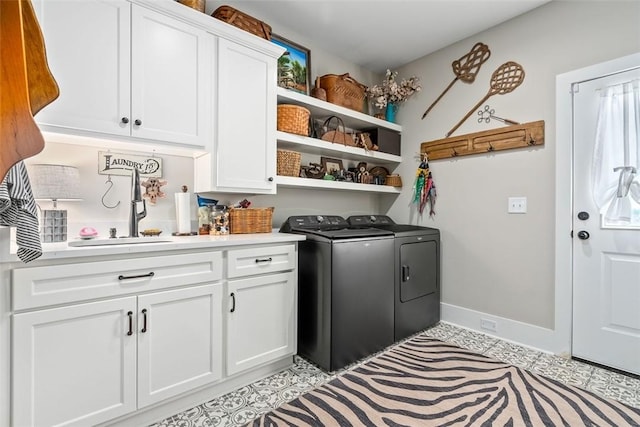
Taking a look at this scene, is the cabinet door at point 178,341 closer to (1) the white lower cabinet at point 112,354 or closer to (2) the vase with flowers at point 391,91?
(1) the white lower cabinet at point 112,354

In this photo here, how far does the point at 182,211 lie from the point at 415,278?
1966 mm

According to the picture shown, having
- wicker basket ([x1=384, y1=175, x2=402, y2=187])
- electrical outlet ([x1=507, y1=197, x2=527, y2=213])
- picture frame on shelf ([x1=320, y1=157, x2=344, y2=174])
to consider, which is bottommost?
electrical outlet ([x1=507, y1=197, x2=527, y2=213])

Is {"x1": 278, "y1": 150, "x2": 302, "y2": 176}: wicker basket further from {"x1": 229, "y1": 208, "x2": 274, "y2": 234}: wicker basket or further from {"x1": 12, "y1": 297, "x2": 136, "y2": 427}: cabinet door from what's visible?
{"x1": 12, "y1": 297, "x2": 136, "y2": 427}: cabinet door

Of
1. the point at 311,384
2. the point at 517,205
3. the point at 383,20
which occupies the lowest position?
the point at 311,384

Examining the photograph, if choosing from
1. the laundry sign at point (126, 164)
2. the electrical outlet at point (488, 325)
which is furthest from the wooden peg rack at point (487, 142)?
the laundry sign at point (126, 164)

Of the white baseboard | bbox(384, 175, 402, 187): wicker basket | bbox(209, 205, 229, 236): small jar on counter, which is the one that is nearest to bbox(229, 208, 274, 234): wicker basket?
bbox(209, 205, 229, 236): small jar on counter

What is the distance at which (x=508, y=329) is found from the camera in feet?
8.73

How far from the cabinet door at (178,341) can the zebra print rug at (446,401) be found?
17.0 inches

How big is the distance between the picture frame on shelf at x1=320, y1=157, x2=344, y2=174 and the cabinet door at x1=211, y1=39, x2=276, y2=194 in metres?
0.82

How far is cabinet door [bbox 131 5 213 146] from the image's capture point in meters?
1.73

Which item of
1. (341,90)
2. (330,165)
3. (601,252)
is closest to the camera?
(601,252)

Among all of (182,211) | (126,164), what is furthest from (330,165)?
(126,164)

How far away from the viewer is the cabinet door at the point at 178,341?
153 centimetres

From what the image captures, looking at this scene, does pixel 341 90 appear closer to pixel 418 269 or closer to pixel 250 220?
pixel 250 220
